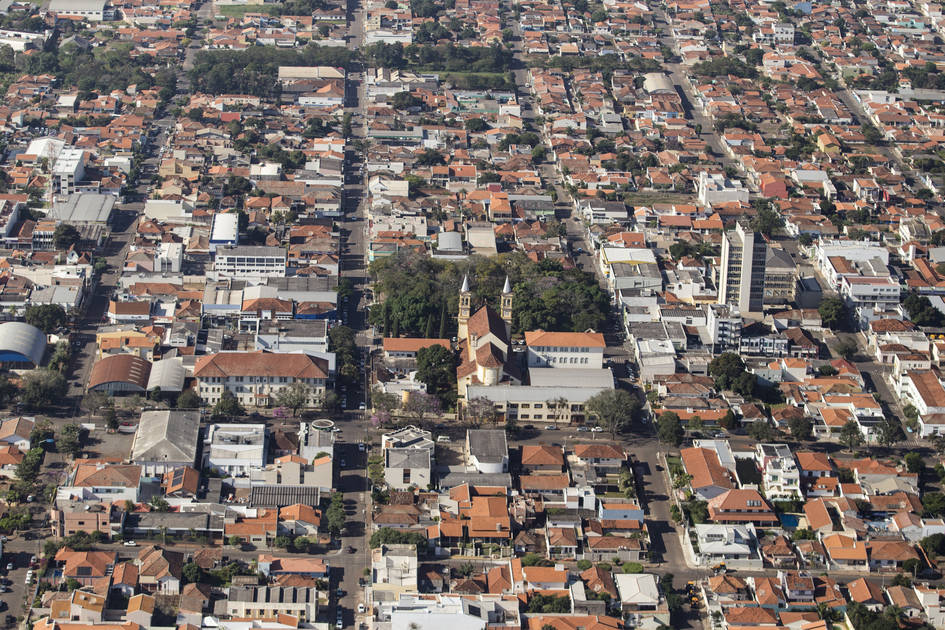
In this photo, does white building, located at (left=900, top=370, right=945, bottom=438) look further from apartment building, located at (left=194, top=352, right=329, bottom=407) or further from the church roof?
apartment building, located at (left=194, top=352, right=329, bottom=407)

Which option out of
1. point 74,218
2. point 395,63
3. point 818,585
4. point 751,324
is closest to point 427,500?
point 818,585

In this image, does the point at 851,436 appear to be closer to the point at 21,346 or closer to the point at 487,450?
the point at 487,450

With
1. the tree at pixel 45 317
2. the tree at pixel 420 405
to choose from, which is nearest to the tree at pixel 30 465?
the tree at pixel 45 317

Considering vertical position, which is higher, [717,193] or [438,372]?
[438,372]

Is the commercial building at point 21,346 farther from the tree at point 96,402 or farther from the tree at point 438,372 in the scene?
the tree at point 438,372

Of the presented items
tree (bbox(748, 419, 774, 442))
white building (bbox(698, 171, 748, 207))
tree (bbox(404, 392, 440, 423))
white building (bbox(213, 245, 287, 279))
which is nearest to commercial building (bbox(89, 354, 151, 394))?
tree (bbox(404, 392, 440, 423))

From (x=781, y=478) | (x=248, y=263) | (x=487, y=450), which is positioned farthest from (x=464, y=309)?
(x=781, y=478)
